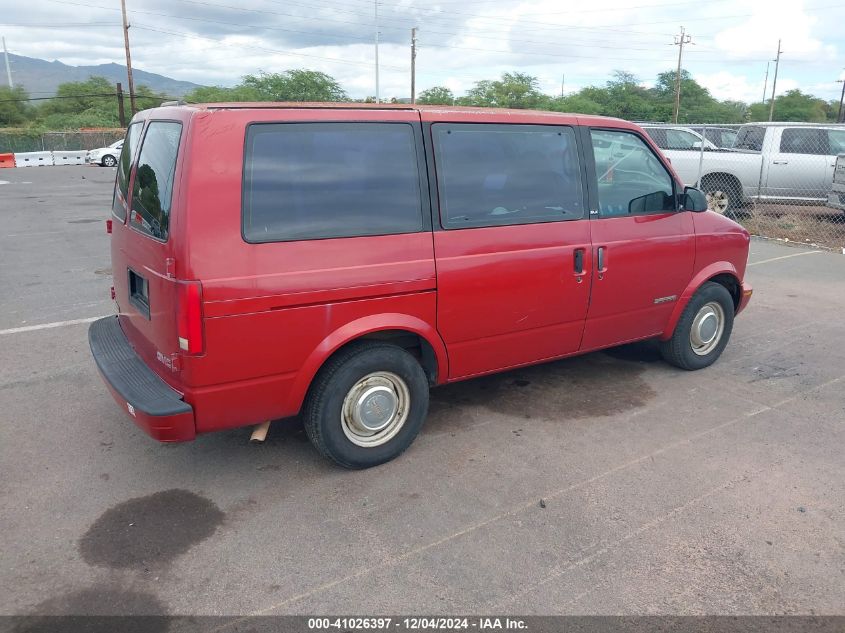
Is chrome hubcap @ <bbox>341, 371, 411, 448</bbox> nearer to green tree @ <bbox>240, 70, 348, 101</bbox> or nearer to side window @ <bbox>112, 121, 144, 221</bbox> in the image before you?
side window @ <bbox>112, 121, 144, 221</bbox>

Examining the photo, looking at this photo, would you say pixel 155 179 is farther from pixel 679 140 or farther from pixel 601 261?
pixel 679 140

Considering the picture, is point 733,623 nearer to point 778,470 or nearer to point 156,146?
point 778,470

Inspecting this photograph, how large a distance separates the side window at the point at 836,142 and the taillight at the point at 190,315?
13057mm

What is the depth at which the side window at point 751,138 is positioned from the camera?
507 inches

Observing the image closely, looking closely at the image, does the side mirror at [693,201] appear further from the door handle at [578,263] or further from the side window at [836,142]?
the side window at [836,142]

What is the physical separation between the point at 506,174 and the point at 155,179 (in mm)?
2036

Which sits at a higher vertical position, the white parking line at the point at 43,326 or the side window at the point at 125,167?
the side window at the point at 125,167

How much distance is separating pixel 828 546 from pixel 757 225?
421 inches

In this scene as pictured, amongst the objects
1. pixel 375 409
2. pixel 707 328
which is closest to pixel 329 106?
pixel 375 409

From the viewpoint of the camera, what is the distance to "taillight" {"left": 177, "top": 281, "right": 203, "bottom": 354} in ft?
10.5

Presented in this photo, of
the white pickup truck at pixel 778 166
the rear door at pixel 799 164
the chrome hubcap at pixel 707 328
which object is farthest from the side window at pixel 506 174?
the rear door at pixel 799 164

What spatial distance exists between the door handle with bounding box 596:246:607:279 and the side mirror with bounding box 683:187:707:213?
92cm

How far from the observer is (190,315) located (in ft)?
10.5

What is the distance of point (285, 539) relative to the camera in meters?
3.28
